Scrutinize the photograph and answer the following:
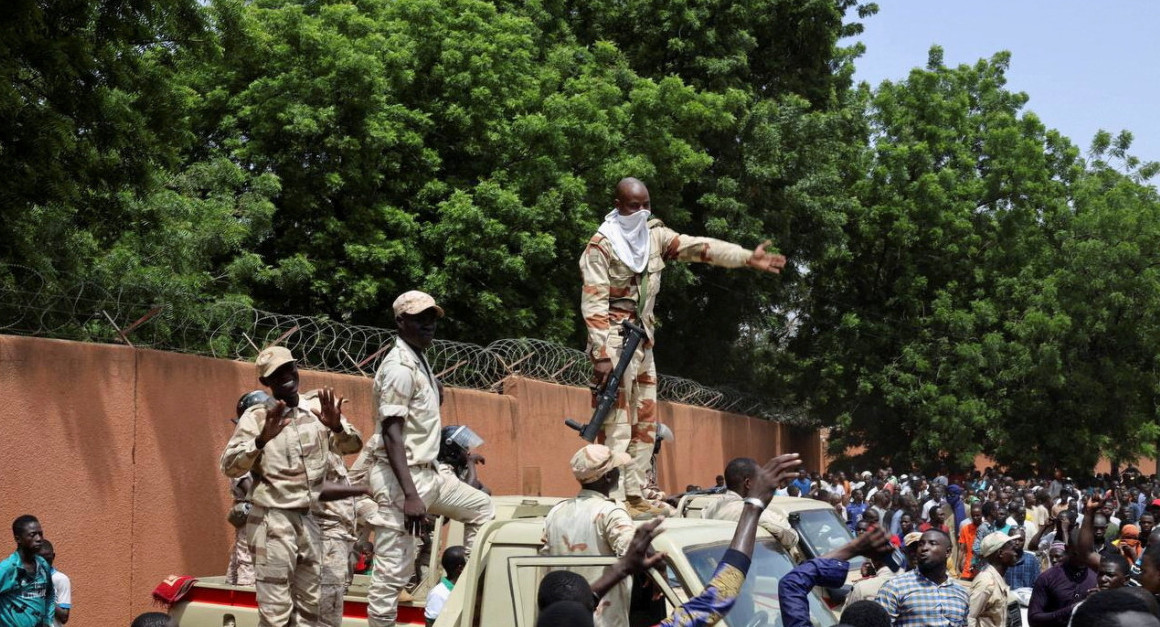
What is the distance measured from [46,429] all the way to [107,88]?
3274mm

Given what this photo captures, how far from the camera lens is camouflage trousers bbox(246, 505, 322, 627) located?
651 cm

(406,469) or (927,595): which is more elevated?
(406,469)

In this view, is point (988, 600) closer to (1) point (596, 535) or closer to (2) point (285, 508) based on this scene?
(1) point (596, 535)

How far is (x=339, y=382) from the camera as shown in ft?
43.5

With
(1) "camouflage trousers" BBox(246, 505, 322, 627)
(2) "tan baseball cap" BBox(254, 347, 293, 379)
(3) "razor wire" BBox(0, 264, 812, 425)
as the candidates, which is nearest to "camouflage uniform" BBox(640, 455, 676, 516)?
(1) "camouflage trousers" BBox(246, 505, 322, 627)

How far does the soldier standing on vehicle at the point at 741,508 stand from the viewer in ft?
19.5

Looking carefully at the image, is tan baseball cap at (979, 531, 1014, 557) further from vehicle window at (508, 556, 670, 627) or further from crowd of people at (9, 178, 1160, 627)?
vehicle window at (508, 556, 670, 627)

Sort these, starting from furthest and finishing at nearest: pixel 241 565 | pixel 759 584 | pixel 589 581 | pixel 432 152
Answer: pixel 432 152 < pixel 241 565 < pixel 759 584 < pixel 589 581

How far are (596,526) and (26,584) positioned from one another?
4.42 m

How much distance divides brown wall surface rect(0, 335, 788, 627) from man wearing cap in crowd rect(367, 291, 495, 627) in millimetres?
4259

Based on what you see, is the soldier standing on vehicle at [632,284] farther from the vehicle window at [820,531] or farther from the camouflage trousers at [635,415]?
the vehicle window at [820,531]

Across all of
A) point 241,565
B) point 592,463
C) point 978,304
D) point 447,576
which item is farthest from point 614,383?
point 978,304

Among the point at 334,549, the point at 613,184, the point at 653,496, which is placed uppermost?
the point at 613,184

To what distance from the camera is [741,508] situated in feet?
21.8
